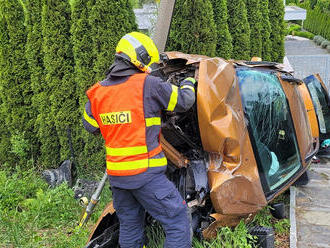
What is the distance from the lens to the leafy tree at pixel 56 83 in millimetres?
5152

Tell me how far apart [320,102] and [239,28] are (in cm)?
180

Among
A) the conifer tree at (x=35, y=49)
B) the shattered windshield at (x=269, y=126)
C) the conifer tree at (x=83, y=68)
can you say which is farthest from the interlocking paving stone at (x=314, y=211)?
the conifer tree at (x=35, y=49)

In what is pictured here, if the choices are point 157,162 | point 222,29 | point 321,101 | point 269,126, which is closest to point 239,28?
point 222,29

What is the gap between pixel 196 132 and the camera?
3330 mm

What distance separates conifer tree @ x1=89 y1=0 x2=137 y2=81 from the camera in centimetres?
497

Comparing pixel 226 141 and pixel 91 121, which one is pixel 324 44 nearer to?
pixel 226 141

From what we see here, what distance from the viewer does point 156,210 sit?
2725 millimetres

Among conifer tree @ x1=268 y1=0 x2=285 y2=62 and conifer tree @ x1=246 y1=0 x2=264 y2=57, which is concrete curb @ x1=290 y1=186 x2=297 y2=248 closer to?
conifer tree @ x1=246 y1=0 x2=264 y2=57

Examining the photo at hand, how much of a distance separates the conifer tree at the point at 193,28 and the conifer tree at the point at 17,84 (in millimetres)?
2135

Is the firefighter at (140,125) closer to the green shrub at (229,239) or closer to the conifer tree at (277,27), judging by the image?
the green shrub at (229,239)

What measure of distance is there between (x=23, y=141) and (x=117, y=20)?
2206 mm

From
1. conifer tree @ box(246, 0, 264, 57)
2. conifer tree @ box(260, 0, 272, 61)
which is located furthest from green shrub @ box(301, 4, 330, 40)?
conifer tree @ box(246, 0, 264, 57)

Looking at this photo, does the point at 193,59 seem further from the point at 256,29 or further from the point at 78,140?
the point at 256,29

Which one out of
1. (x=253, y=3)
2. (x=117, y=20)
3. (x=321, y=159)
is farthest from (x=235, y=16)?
(x=321, y=159)
